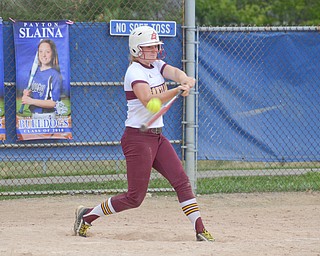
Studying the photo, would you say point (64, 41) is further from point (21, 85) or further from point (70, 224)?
point (70, 224)

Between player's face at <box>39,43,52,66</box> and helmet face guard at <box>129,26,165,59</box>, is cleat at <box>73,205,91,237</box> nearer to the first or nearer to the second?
helmet face guard at <box>129,26,165,59</box>

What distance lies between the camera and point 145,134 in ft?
24.1

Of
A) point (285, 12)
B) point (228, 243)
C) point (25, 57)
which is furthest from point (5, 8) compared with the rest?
point (285, 12)

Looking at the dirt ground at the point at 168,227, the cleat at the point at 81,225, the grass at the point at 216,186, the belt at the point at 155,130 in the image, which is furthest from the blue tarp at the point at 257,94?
the belt at the point at 155,130

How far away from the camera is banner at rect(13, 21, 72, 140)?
32.0 ft

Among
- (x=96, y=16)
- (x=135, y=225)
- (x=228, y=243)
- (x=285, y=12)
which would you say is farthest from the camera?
(x=285, y=12)

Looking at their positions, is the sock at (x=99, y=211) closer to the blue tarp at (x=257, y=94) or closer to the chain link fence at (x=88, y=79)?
the chain link fence at (x=88, y=79)

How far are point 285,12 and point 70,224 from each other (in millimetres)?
17036

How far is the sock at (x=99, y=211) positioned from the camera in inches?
298

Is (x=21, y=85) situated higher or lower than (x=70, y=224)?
higher

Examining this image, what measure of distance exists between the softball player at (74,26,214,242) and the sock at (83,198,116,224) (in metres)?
0.01

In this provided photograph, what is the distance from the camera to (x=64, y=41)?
32.3 feet

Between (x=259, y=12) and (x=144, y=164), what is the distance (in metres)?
17.7

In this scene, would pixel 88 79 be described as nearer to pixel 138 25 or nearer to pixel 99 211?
pixel 138 25
